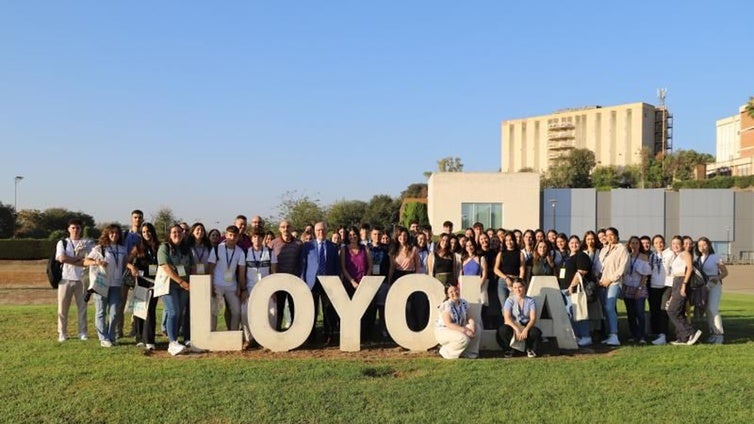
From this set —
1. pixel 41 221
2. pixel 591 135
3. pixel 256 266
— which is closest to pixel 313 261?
pixel 256 266

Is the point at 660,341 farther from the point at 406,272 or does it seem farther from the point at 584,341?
the point at 406,272

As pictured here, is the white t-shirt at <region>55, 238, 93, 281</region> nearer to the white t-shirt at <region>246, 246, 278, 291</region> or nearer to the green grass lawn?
the green grass lawn

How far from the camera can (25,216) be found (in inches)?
2409

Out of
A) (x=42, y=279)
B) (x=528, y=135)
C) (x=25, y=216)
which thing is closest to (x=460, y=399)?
(x=42, y=279)

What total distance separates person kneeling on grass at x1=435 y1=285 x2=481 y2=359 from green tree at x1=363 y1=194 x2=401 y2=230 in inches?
2583

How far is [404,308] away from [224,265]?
106 inches

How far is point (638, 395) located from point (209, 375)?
4.80 m

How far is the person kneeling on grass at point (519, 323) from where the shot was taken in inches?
343

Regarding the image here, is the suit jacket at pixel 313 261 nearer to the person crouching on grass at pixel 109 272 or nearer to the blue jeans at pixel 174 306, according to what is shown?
the blue jeans at pixel 174 306

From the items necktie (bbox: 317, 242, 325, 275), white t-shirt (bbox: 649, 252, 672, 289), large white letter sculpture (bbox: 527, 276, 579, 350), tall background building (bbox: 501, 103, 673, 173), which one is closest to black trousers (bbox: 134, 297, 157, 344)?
necktie (bbox: 317, 242, 325, 275)

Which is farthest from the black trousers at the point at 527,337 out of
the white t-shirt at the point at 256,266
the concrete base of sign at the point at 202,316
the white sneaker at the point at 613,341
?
the concrete base of sign at the point at 202,316

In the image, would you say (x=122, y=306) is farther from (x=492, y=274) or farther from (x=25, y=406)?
(x=492, y=274)

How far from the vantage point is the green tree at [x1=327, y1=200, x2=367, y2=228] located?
7043 cm

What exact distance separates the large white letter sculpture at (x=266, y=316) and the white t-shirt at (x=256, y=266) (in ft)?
1.32
